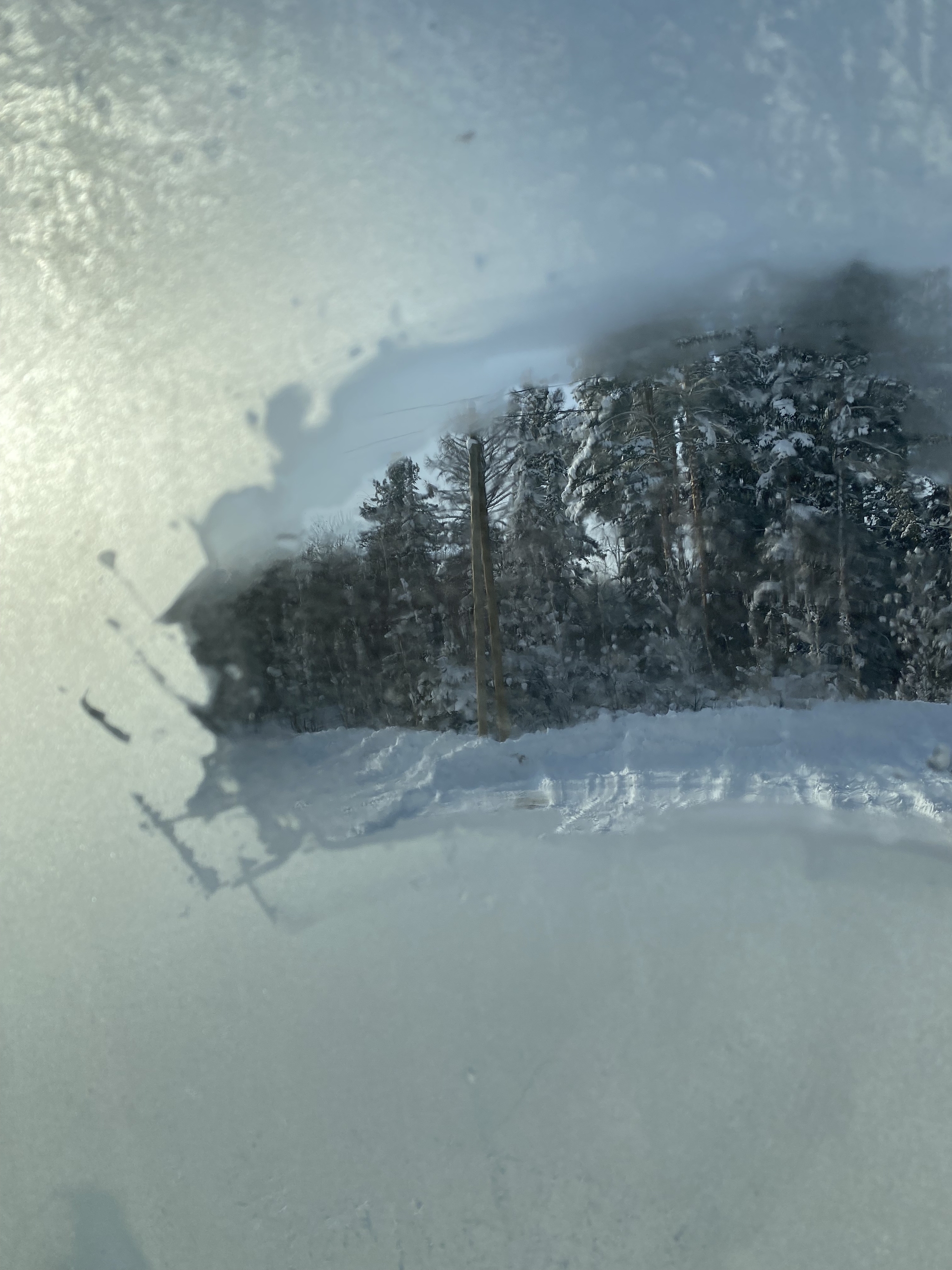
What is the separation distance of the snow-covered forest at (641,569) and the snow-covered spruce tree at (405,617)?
0.02 meters

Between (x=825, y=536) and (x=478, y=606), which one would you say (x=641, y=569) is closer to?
(x=478, y=606)

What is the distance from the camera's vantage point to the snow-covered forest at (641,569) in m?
2.13

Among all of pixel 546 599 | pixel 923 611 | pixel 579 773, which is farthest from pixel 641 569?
pixel 579 773

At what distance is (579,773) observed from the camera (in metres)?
2.41

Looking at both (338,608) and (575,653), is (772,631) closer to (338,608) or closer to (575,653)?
(575,653)

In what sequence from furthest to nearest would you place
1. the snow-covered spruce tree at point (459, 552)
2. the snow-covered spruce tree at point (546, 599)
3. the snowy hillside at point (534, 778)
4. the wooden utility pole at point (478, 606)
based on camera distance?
the snow-covered spruce tree at point (546, 599)
the wooden utility pole at point (478, 606)
the snow-covered spruce tree at point (459, 552)
the snowy hillside at point (534, 778)

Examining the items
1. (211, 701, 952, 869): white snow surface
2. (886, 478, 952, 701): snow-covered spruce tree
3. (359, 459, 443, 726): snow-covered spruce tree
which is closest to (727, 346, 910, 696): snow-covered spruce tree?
(886, 478, 952, 701): snow-covered spruce tree

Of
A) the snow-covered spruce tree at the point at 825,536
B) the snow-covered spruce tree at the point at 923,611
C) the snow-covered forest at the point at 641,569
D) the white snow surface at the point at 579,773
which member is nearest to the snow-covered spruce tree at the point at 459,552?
the snow-covered forest at the point at 641,569

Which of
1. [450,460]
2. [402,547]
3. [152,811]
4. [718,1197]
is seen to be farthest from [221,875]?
[402,547]

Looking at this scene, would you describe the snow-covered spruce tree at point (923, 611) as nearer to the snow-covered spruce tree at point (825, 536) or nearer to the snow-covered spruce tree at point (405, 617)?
the snow-covered spruce tree at point (825, 536)

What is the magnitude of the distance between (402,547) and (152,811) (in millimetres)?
3263

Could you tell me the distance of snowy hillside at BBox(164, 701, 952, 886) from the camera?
141 cm

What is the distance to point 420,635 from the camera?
19.7 ft

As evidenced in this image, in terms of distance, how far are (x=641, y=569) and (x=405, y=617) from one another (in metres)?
1.71
